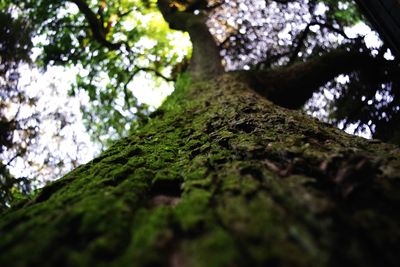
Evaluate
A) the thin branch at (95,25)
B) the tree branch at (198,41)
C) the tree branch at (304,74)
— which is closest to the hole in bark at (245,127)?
the tree branch at (304,74)

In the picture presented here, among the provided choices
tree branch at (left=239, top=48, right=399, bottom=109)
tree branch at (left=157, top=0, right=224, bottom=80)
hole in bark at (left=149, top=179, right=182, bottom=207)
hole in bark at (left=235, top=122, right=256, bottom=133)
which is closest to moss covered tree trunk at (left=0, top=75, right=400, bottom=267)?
hole in bark at (left=149, top=179, right=182, bottom=207)

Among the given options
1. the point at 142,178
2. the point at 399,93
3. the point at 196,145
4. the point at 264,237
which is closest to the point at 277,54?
the point at 399,93

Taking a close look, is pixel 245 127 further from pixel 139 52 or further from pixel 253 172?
pixel 139 52

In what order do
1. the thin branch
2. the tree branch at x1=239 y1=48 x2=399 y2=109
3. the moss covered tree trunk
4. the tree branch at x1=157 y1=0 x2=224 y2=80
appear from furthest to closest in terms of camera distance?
the thin branch
the tree branch at x1=157 y1=0 x2=224 y2=80
the tree branch at x1=239 y1=48 x2=399 y2=109
the moss covered tree trunk

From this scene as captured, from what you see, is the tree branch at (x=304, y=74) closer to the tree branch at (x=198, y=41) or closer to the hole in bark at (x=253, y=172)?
the tree branch at (x=198, y=41)

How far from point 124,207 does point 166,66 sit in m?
9.14

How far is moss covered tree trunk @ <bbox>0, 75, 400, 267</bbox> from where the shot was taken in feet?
3.43

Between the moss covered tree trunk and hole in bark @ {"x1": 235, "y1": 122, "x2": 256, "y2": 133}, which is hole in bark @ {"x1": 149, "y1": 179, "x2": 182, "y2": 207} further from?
hole in bark @ {"x1": 235, "y1": 122, "x2": 256, "y2": 133}

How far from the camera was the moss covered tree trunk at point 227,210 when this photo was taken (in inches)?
41.1

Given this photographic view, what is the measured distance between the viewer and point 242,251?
3.34ft

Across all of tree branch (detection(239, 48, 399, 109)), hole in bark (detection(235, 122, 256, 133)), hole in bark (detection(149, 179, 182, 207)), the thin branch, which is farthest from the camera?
the thin branch

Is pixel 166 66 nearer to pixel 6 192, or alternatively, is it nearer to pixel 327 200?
pixel 6 192

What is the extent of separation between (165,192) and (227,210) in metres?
0.52

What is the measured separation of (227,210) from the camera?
4.19 ft
